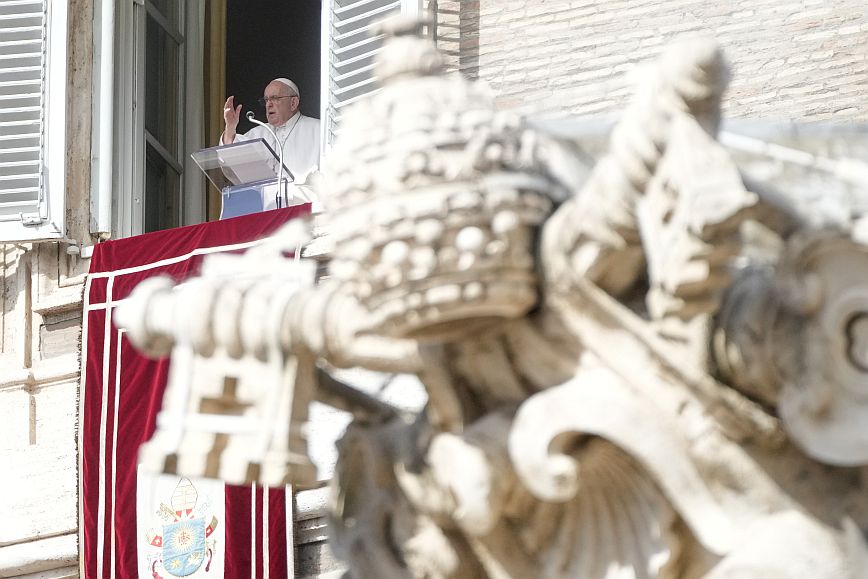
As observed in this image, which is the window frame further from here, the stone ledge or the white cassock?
the stone ledge

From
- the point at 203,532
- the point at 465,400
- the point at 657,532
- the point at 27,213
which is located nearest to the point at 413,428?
the point at 465,400

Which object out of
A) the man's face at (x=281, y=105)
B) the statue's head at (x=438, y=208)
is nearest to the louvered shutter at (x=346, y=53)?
the man's face at (x=281, y=105)

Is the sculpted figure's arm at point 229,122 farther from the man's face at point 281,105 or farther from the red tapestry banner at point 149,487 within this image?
the red tapestry banner at point 149,487

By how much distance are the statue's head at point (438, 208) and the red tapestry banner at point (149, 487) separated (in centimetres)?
442

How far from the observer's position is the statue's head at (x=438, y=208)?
2797 mm

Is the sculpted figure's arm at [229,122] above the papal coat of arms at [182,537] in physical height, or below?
above

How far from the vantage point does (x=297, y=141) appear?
27.4 feet

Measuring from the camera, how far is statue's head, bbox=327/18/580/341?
9.18 feet

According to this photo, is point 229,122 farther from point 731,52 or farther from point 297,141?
point 731,52

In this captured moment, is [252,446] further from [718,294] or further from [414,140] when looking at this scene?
[718,294]

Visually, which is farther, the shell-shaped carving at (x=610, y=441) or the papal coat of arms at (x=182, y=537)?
the papal coat of arms at (x=182, y=537)

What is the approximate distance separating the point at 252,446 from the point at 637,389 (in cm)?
52

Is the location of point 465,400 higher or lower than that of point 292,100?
higher

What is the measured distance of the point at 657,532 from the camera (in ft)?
9.62
